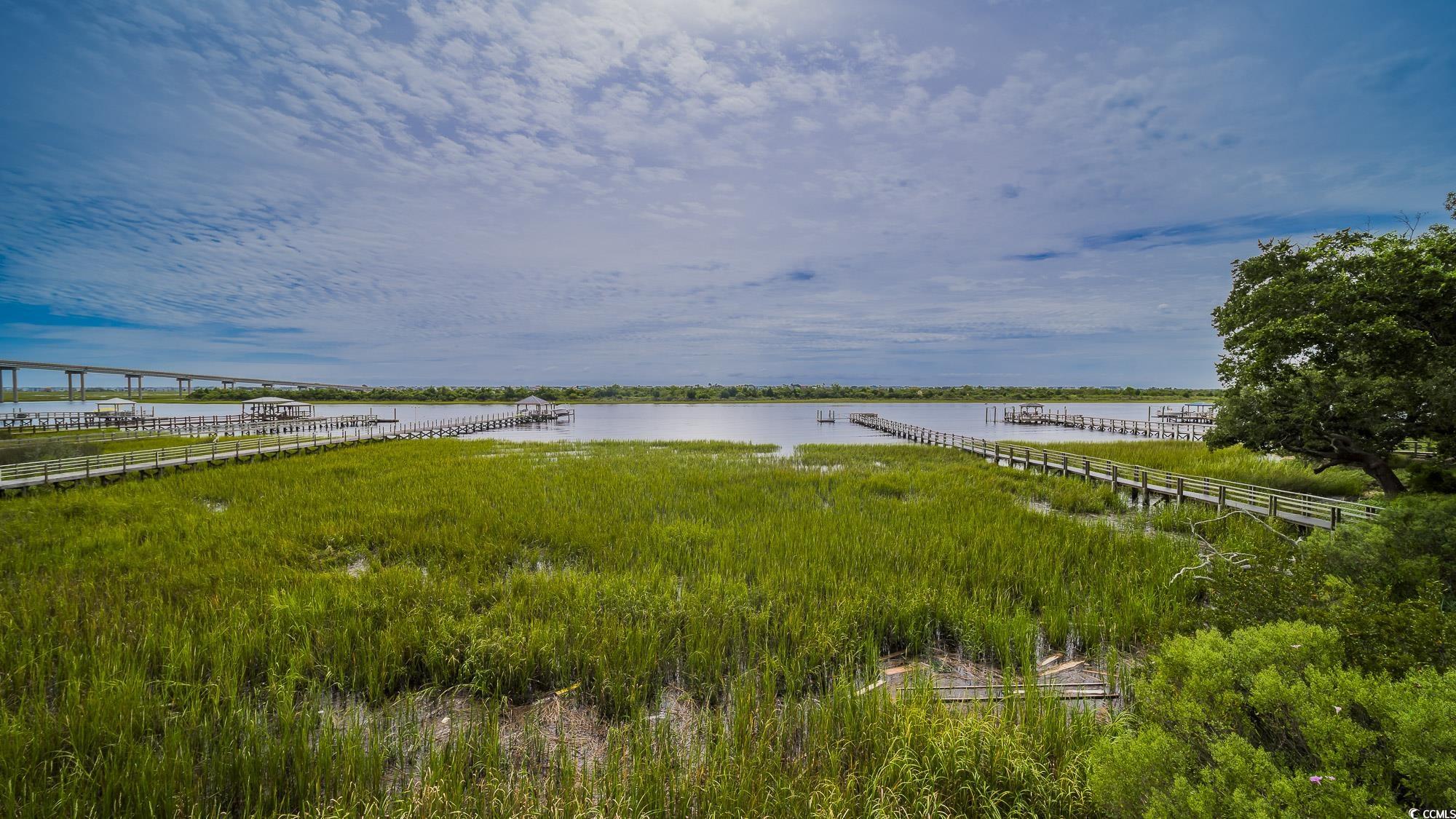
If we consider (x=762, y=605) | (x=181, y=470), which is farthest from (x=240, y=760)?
(x=181, y=470)

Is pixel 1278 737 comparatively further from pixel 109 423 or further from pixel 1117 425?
pixel 109 423

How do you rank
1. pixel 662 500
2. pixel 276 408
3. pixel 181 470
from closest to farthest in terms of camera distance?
pixel 662 500
pixel 181 470
pixel 276 408

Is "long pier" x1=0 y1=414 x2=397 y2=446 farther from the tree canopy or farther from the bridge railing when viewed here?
the tree canopy

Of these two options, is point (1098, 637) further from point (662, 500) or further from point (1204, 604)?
point (662, 500)

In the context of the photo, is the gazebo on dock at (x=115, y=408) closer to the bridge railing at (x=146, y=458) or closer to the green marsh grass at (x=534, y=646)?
the bridge railing at (x=146, y=458)

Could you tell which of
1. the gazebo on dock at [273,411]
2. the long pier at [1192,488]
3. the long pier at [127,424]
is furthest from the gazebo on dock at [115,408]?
the long pier at [1192,488]

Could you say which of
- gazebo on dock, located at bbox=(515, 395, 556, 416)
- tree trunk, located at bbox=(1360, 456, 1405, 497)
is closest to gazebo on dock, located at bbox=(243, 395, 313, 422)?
gazebo on dock, located at bbox=(515, 395, 556, 416)
